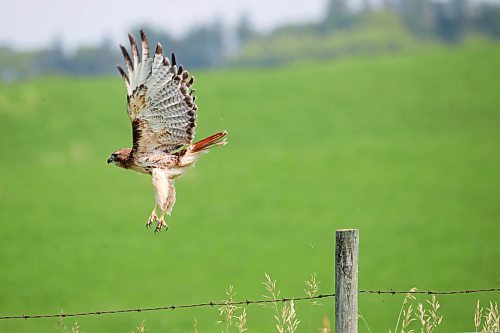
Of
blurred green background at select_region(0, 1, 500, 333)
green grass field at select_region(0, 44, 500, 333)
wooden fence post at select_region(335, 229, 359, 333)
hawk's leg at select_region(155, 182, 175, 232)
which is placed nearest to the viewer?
wooden fence post at select_region(335, 229, 359, 333)

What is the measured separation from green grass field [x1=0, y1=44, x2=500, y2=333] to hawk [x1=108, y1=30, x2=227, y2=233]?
1156cm

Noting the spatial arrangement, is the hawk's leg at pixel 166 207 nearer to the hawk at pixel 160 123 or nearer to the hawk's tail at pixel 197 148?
the hawk at pixel 160 123

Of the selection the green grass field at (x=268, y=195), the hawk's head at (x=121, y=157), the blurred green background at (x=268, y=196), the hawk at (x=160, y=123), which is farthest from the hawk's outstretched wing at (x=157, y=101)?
the green grass field at (x=268, y=195)

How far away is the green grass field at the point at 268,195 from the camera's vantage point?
24.9m

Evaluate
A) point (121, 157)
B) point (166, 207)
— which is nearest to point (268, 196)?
point (121, 157)

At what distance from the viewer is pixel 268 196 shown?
3438 centimetres

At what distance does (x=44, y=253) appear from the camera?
95.2 ft

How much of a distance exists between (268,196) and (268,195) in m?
0.13

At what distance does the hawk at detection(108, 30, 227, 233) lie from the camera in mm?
6672

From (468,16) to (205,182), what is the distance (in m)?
83.2

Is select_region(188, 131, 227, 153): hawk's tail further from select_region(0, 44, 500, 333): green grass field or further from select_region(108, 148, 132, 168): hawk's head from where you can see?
select_region(0, 44, 500, 333): green grass field

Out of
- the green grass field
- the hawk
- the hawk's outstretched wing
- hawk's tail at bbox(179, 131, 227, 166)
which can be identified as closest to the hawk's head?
the hawk

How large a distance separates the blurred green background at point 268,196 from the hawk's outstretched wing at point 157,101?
1076 cm

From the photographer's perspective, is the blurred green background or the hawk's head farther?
the blurred green background
